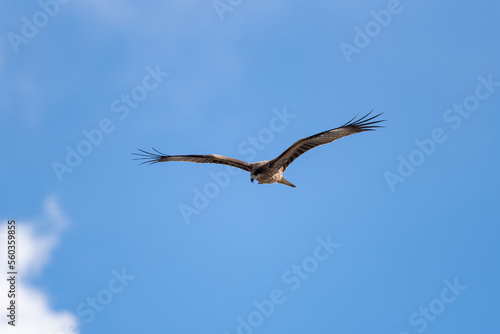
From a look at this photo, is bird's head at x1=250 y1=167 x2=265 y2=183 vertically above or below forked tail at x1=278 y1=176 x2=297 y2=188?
above

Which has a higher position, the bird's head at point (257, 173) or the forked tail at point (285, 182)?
the bird's head at point (257, 173)

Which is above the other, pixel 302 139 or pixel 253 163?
pixel 253 163

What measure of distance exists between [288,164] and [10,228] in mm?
9298

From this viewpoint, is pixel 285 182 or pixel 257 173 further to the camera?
pixel 285 182

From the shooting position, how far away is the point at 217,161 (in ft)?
56.7

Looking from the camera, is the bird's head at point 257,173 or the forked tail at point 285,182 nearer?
the bird's head at point 257,173

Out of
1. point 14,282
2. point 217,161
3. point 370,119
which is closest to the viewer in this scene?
point 370,119

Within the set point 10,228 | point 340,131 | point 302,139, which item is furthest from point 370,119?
point 10,228

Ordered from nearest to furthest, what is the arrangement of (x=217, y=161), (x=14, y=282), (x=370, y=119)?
1. (x=370, y=119)
2. (x=14, y=282)
3. (x=217, y=161)

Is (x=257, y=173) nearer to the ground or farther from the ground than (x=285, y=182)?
farther from the ground

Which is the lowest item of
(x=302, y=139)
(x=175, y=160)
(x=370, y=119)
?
(x=370, y=119)

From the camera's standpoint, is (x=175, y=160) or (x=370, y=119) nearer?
(x=370, y=119)

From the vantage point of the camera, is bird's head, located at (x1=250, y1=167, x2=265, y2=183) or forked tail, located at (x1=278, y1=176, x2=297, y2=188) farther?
forked tail, located at (x1=278, y1=176, x2=297, y2=188)

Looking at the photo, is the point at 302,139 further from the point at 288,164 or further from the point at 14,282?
the point at 14,282
